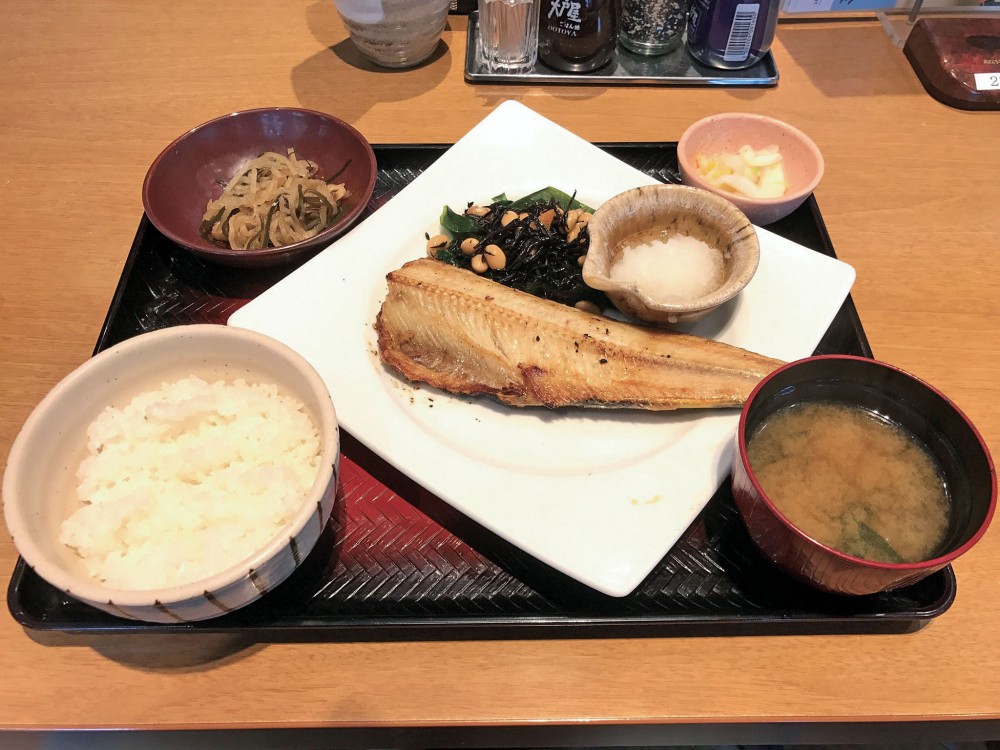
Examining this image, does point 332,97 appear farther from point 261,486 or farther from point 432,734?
point 432,734

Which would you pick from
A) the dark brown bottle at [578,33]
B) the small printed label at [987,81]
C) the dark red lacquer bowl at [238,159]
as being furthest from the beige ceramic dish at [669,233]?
the small printed label at [987,81]

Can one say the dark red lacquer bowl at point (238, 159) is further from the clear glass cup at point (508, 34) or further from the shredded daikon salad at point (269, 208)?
the clear glass cup at point (508, 34)

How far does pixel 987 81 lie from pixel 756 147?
1302 mm

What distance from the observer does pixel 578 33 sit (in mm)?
2863

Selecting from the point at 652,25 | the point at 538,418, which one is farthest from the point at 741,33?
the point at 538,418

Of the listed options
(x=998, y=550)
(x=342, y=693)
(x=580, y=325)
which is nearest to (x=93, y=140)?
(x=580, y=325)

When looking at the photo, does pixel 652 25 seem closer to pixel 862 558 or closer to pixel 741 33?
pixel 741 33

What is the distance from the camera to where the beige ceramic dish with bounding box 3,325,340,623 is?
1281 mm

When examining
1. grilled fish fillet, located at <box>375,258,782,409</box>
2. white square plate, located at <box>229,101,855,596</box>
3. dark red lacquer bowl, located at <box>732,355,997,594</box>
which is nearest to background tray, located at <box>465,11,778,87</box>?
white square plate, located at <box>229,101,855,596</box>

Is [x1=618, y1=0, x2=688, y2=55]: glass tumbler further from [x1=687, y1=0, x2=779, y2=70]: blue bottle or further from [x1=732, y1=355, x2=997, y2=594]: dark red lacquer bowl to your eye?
[x1=732, y1=355, x2=997, y2=594]: dark red lacquer bowl

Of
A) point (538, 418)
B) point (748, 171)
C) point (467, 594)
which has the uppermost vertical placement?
point (748, 171)

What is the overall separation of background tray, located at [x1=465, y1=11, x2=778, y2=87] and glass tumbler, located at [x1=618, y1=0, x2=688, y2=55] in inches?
1.8

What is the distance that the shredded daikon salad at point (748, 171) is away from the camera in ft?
7.87

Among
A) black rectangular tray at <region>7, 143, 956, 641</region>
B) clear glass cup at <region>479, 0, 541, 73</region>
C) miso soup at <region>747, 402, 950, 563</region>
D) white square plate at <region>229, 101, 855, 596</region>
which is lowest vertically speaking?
black rectangular tray at <region>7, 143, 956, 641</region>
